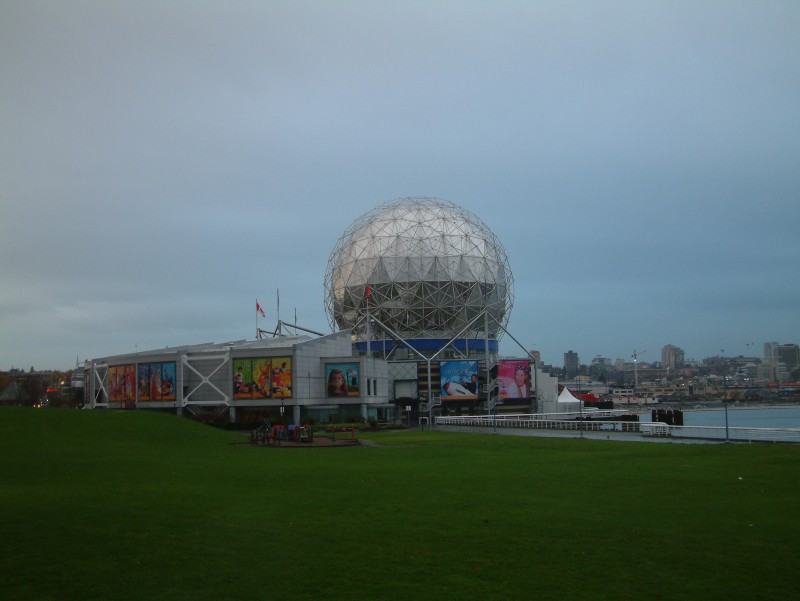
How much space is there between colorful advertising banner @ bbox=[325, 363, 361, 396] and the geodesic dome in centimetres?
1711

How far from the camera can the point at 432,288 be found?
314ft

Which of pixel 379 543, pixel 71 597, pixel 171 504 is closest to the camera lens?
pixel 71 597

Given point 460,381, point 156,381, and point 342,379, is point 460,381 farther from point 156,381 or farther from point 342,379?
point 156,381

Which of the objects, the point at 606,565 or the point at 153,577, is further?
the point at 606,565

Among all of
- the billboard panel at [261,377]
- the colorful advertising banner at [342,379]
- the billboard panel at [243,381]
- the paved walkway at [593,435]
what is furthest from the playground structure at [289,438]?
the colorful advertising banner at [342,379]

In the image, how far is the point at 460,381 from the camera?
298 feet

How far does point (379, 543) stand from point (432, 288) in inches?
3227

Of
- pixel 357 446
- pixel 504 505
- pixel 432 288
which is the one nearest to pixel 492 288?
pixel 432 288

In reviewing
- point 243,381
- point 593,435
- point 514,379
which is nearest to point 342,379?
point 243,381

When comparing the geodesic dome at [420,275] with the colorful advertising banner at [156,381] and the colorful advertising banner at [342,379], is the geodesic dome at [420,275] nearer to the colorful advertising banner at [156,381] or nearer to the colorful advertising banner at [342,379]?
the colorful advertising banner at [342,379]

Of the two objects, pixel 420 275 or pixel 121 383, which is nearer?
pixel 121 383

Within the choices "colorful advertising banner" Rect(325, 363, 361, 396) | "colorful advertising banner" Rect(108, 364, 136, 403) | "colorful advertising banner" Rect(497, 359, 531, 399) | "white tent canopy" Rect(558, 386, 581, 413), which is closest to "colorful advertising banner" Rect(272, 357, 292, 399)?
"colorful advertising banner" Rect(325, 363, 361, 396)

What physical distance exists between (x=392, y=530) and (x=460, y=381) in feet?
250

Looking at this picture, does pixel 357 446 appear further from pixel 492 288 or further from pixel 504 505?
pixel 492 288
